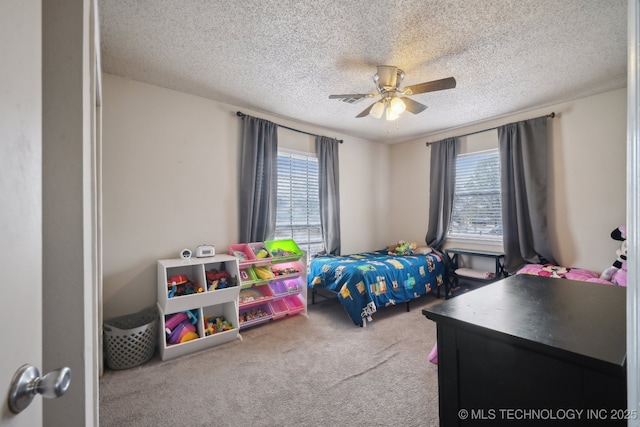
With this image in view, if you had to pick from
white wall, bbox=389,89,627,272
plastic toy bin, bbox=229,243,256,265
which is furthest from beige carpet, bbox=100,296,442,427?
white wall, bbox=389,89,627,272

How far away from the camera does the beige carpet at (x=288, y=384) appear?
5.26ft

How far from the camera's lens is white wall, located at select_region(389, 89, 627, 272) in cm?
279

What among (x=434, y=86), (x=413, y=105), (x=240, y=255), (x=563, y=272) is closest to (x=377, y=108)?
(x=413, y=105)

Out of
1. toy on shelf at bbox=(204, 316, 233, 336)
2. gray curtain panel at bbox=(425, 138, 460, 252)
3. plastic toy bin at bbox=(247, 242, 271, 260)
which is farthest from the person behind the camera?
gray curtain panel at bbox=(425, 138, 460, 252)

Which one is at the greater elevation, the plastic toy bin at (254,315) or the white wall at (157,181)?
the white wall at (157,181)

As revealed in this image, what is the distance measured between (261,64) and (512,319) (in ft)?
8.01

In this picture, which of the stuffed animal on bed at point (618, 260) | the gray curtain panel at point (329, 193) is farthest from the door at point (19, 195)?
the stuffed animal on bed at point (618, 260)

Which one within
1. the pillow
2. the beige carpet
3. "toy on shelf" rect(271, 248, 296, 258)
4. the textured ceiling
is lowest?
the beige carpet

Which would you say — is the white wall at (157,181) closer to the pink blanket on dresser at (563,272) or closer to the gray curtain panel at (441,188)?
the gray curtain panel at (441,188)

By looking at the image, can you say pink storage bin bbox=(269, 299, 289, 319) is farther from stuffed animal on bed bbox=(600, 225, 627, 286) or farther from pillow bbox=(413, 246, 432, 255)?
stuffed animal on bed bbox=(600, 225, 627, 286)

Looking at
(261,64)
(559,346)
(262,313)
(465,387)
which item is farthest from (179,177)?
(559,346)

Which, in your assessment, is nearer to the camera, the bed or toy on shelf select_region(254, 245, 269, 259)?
the bed

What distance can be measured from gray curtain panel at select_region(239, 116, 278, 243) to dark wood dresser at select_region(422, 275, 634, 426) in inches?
94.6

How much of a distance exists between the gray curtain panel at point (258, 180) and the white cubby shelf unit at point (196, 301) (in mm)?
562
